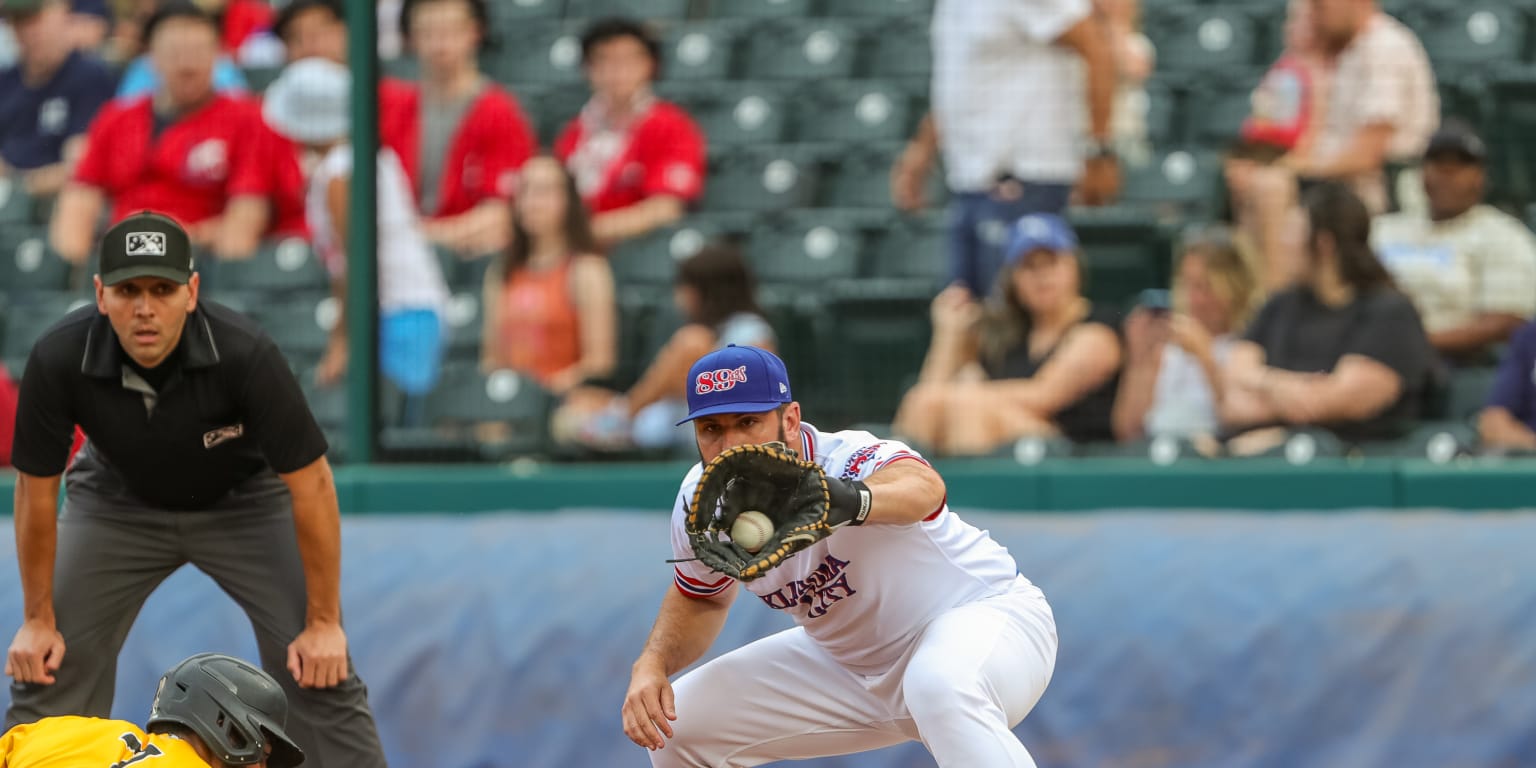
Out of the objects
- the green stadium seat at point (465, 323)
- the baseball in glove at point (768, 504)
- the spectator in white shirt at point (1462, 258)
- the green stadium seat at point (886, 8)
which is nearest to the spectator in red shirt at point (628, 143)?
the green stadium seat at point (465, 323)

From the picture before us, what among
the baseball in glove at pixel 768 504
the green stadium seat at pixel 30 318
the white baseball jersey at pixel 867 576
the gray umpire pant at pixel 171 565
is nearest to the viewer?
the baseball in glove at pixel 768 504

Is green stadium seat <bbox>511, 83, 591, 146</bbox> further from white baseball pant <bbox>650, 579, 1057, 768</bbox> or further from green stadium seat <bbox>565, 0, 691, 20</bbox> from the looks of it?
white baseball pant <bbox>650, 579, 1057, 768</bbox>

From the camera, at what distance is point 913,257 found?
855cm

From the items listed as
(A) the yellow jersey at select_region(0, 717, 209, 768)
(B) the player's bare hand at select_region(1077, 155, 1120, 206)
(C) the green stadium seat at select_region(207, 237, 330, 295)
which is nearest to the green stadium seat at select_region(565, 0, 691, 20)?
(C) the green stadium seat at select_region(207, 237, 330, 295)

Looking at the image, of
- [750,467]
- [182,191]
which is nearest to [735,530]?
[750,467]

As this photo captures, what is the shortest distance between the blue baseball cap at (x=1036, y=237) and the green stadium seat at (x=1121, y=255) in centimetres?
48

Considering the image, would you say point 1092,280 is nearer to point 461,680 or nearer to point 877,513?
point 461,680

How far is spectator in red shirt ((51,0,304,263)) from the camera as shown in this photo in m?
8.55

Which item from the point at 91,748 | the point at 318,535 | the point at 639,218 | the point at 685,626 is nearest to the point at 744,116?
the point at 639,218

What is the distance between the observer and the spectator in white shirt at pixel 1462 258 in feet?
23.8

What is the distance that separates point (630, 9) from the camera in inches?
362

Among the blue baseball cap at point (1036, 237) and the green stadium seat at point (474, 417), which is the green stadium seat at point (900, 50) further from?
the green stadium seat at point (474, 417)

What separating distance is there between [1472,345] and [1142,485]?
1420 millimetres

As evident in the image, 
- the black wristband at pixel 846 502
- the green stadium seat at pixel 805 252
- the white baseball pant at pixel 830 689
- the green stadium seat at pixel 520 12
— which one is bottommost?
the white baseball pant at pixel 830 689
